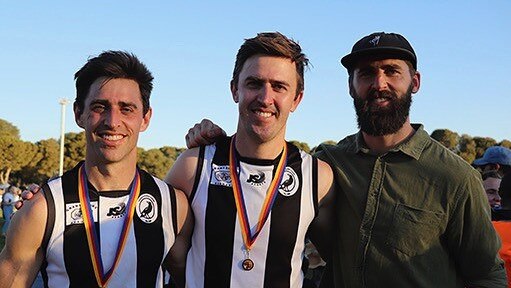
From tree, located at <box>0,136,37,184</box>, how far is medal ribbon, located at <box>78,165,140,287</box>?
44.4 metres

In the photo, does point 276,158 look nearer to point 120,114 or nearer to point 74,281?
point 120,114

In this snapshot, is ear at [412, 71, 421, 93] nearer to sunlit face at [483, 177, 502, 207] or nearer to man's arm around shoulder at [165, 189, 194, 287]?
man's arm around shoulder at [165, 189, 194, 287]

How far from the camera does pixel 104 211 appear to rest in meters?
3.32

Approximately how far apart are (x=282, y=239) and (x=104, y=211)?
1.12 metres

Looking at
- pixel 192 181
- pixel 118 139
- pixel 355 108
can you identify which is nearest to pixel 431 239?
pixel 355 108

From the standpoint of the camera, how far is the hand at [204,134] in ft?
12.6

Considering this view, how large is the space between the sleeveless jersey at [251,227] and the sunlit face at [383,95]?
A: 1.96ft

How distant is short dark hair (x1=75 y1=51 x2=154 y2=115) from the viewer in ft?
11.2

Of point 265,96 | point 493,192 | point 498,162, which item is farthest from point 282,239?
point 498,162

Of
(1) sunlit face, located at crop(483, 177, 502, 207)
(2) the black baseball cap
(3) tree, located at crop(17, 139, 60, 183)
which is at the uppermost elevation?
(3) tree, located at crop(17, 139, 60, 183)

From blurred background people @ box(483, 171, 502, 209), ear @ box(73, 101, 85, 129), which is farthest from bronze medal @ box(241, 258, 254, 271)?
blurred background people @ box(483, 171, 502, 209)

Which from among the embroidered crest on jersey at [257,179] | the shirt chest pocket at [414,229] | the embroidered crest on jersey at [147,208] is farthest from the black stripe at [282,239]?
the embroidered crest on jersey at [147,208]

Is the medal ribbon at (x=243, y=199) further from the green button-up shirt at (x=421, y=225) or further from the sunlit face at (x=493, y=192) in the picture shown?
the sunlit face at (x=493, y=192)

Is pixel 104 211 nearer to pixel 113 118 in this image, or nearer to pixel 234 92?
pixel 113 118
